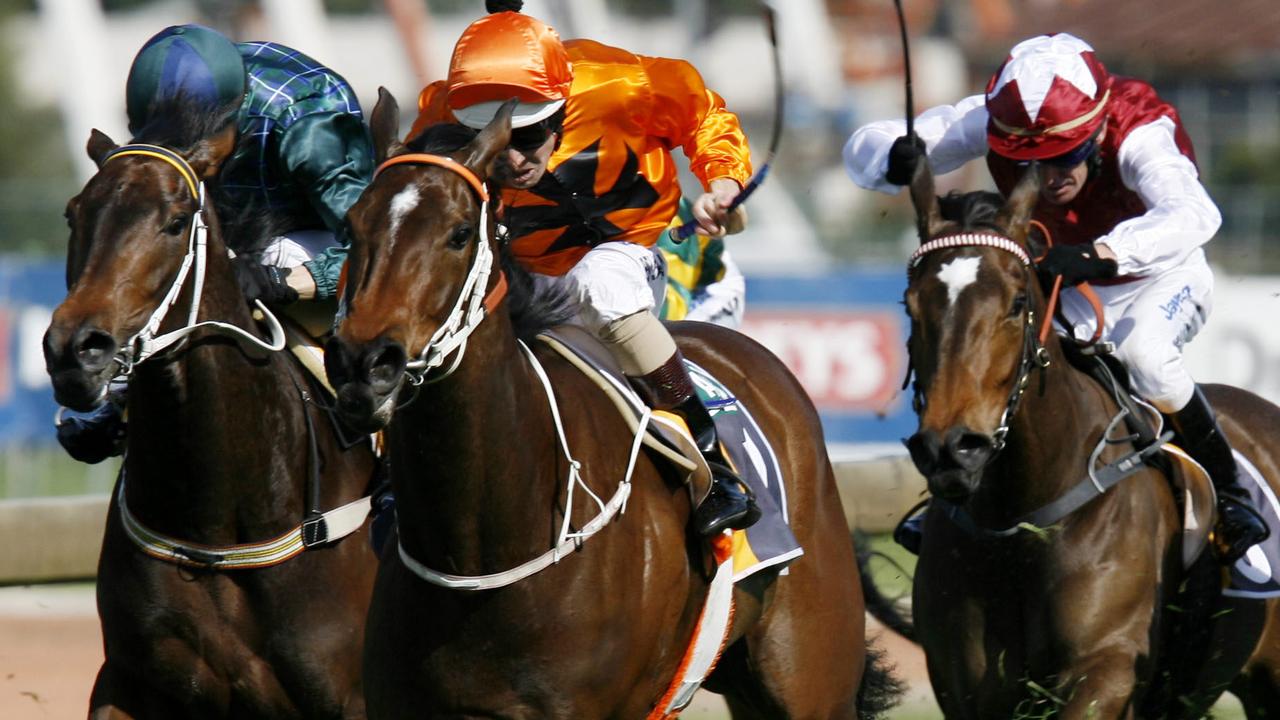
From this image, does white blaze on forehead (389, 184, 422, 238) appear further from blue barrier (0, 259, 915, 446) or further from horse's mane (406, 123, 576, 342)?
blue barrier (0, 259, 915, 446)

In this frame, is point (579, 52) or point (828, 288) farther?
point (828, 288)

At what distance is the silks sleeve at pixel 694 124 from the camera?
4.43 m

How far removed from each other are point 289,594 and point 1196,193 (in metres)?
2.53

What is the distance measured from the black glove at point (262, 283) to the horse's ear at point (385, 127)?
91cm

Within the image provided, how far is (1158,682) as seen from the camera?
16.1ft

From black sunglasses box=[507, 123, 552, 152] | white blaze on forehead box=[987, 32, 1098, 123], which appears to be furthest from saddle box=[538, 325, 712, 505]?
white blaze on forehead box=[987, 32, 1098, 123]

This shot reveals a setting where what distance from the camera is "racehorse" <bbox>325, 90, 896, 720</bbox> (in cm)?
320

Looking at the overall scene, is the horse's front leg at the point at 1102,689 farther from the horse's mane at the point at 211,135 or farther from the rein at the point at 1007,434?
the horse's mane at the point at 211,135

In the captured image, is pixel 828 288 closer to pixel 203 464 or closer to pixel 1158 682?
pixel 1158 682

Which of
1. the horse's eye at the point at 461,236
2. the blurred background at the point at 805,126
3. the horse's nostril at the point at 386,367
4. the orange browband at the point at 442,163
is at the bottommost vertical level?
the blurred background at the point at 805,126

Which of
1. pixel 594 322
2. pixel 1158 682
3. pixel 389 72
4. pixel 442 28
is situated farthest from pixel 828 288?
pixel 389 72

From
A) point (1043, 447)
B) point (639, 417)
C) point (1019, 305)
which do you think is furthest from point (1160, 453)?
point (639, 417)

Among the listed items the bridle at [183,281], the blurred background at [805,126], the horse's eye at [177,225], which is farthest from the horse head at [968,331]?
the blurred background at [805,126]

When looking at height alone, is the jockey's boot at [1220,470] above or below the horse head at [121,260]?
below
